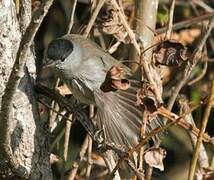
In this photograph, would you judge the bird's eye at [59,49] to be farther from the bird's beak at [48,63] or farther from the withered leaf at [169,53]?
the withered leaf at [169,53]

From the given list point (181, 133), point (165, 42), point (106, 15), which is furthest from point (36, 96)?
point (181, 133)

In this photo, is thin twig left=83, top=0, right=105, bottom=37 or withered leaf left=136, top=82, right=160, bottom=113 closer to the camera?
withered leaf left=136, top=82, right=160, bottom=113

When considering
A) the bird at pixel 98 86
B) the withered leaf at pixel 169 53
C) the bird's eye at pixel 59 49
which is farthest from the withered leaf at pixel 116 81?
the bird's eye at pixel 59 49

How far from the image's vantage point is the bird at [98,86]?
3.04m

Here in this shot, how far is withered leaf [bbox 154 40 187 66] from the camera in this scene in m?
2.34

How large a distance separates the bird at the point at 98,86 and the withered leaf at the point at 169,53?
0.49 m

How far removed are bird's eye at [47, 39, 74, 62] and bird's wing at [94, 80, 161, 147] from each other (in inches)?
10.8

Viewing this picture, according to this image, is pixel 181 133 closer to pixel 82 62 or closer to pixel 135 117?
pixel 82 62

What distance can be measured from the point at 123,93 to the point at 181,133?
1985 mm

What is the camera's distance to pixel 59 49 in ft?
10.7

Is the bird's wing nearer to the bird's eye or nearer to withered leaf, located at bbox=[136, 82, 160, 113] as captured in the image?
the bird's eye

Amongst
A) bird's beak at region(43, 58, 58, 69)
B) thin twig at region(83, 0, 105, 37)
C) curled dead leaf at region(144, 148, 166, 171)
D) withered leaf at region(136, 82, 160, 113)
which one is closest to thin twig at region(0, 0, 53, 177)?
withered leaf at region(136, 82, 160, 113)

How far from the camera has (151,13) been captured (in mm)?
3055

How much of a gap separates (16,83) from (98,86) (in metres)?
1.12
